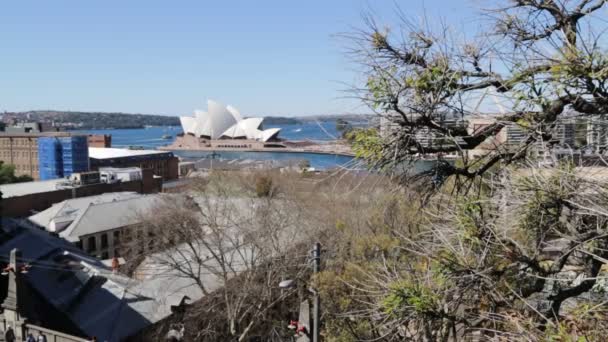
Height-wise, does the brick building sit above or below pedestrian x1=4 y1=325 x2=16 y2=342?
above

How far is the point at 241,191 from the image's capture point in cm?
2528

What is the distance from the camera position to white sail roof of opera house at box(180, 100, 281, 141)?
113188mm

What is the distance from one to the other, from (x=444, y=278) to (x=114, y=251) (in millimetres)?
27564

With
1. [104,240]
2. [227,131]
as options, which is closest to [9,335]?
[104,240]

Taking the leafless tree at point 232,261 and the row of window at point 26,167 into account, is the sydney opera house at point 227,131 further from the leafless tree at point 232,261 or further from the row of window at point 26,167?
the leafless tree at point 232,261

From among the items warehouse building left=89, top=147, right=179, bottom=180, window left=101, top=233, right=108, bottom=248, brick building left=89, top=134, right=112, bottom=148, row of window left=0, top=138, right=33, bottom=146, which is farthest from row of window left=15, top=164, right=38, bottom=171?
window left=101, top=233, right=108, bottom=248

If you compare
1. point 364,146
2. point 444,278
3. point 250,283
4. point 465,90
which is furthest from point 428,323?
point 250,283

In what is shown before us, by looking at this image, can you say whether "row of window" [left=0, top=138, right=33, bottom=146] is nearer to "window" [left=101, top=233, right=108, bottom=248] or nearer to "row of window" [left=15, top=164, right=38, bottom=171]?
"row of window" [left=15, top=164, right=38, bottom=171]

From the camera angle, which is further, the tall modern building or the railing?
the tall modern building

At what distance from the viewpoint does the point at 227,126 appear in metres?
115

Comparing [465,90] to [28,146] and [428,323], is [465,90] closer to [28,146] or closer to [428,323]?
[428,323]

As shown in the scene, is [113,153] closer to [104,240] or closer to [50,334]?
[104,240]

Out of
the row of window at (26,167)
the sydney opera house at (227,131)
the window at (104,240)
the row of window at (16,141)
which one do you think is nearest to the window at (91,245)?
the window at (104,240)

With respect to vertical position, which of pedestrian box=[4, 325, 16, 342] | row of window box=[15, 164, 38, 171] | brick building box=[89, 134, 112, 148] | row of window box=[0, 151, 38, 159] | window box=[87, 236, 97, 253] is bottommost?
window box=[87, 236, 97, 253]
